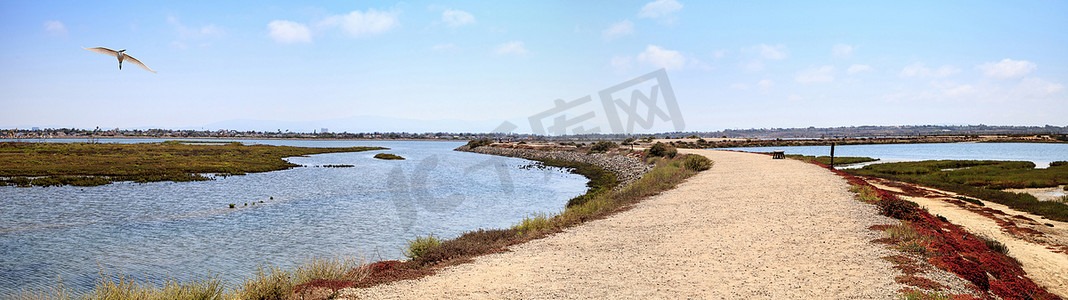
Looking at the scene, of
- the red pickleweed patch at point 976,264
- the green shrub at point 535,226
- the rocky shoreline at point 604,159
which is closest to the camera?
the red pickleweed patch at point 976,264

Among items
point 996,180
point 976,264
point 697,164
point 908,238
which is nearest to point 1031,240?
point 908,238

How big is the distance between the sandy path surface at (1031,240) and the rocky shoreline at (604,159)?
17.5 m

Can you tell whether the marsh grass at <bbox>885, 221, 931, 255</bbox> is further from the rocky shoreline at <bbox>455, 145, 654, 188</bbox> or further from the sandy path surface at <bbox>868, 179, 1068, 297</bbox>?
the rocky shoreline at <bbox>455, 145, 654, 188</bbox>

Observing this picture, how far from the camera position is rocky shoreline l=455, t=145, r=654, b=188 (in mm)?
42469

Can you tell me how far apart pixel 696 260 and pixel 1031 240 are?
412 inches

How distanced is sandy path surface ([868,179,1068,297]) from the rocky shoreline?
17508 millimetres

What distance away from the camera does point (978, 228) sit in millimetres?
15453

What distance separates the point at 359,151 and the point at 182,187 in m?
84.5

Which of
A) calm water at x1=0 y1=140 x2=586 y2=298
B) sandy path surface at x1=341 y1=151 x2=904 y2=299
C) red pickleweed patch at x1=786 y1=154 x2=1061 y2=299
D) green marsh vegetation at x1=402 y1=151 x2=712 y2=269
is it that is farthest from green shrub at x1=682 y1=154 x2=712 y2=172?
red pickleweed patch at x1=786 y1=154 x2=1061 y2=299

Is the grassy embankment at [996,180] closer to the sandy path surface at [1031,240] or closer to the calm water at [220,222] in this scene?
the sandy path surface at [1031,240]

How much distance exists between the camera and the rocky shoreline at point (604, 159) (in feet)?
139

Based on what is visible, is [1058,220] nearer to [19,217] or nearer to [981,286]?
[981,286]

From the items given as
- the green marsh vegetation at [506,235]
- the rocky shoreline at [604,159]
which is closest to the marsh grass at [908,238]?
the green marsh vegetation at [506,235]

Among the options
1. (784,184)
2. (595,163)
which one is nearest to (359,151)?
(595,163)
